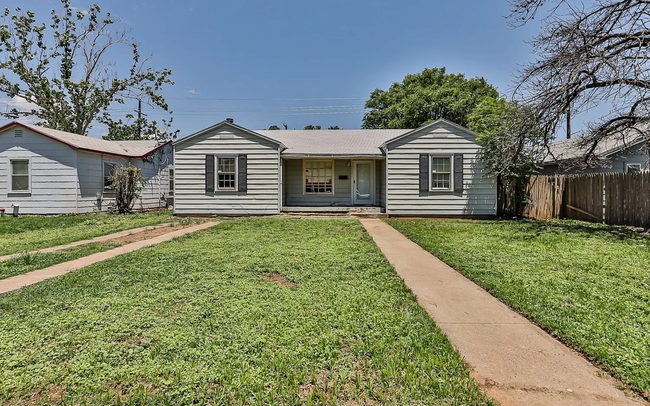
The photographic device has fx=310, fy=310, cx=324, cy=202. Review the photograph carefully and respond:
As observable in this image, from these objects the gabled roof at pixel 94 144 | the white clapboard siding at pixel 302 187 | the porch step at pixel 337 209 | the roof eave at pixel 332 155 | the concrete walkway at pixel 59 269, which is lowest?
the concrete walkway at pixel 59 269

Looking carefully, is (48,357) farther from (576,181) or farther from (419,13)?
(419,13)

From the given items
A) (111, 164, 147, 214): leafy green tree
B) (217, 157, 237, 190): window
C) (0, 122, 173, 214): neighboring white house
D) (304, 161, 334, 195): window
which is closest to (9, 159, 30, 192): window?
(0, 122, 173, 214): neighboring white house

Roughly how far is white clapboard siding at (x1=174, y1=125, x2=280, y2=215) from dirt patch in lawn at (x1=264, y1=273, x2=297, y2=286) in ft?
28.0

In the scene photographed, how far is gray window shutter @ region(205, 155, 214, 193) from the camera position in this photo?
42.0 ft

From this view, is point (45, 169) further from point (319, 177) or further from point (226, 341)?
point (226, 341)

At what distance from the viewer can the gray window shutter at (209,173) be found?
12.8m

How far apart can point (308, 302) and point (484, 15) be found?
1220cm

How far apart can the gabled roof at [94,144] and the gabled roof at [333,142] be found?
22.7 feet

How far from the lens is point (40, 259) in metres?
5.46

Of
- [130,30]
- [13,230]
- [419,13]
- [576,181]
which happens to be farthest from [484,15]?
[130,30]

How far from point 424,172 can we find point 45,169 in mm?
15838

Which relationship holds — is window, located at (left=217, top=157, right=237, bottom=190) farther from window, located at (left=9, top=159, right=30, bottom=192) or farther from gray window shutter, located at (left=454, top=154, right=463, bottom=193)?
gray window shutter, located at (left=454, top=154, right=463, bottom=193)

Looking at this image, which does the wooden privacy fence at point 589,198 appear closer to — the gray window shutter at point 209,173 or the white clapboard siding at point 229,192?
the white clapboard siding at point 229,192

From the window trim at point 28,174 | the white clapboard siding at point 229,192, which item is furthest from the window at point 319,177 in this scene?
the window trim at point 28,174
